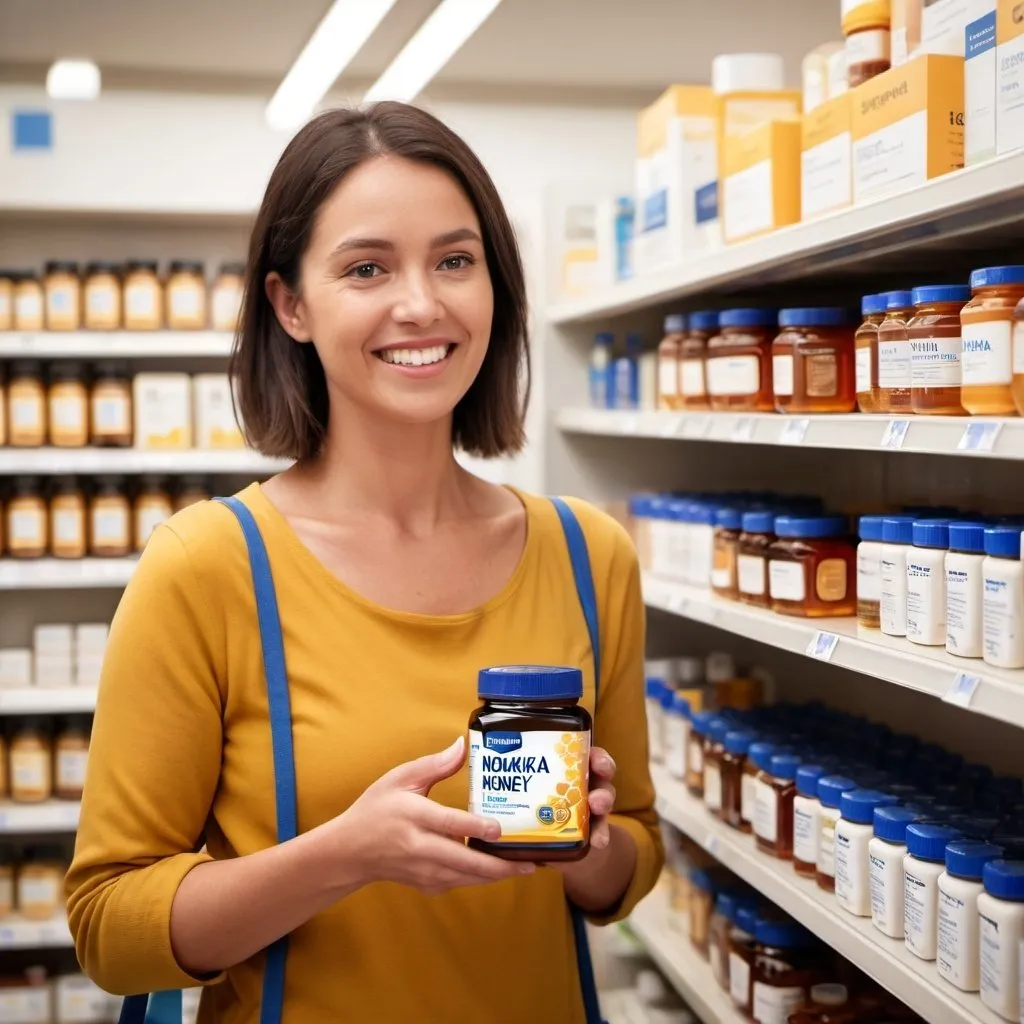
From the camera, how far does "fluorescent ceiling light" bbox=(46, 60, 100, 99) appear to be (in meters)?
4.64

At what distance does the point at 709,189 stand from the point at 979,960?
1614 millimetres

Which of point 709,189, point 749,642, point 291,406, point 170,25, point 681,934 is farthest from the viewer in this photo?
point 170,25

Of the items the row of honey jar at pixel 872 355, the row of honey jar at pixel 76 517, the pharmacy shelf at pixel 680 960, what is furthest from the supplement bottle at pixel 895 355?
the row of honey jar at pixel 76 517

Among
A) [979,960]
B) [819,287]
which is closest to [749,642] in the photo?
[819,287]

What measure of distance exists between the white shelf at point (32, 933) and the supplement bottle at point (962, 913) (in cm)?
320

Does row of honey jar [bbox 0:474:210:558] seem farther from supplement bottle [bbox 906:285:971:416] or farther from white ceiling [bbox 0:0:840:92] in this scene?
supplement bottle [bbox 906:285:971:416]

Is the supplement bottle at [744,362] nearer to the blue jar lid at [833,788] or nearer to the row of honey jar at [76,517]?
the blue jar lid at [833,788]

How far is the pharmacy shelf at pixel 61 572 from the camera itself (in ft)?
13.7

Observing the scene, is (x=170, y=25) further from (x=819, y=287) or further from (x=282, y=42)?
(x=819, y=287)

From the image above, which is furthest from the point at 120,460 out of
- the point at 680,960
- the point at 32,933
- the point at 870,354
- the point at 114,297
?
the point at 870,354

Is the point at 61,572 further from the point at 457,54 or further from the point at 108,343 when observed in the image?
the point at 457,54

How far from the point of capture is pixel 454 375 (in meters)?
1.56

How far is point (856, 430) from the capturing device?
2012mm

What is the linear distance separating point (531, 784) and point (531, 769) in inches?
0.6
